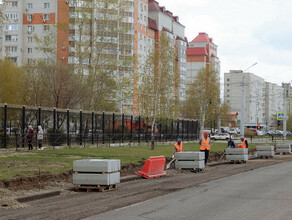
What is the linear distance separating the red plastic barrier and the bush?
49.1 feet

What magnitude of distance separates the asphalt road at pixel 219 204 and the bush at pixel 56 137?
1869 cm

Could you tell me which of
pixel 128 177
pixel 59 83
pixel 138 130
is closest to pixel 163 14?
pixel 59 83

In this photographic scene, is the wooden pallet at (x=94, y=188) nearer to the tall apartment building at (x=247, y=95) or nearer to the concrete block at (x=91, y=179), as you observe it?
the concrete block at (x=91, y=179)

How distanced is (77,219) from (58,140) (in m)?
25.0

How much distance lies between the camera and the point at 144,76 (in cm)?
3956


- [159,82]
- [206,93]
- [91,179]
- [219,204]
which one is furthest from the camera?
[206,93]

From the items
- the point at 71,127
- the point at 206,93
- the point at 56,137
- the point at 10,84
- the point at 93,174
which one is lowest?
the point at 93,174

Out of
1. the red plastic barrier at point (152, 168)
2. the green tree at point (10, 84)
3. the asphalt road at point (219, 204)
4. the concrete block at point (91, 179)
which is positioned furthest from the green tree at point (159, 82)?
the concrete block at point (91, 179)

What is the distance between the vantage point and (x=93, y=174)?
14930 millimetres

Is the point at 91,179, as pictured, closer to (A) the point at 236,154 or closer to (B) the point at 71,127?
(A) the point at 236,154

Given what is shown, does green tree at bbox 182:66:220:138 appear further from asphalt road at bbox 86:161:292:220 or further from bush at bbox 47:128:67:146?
asphalt road at bbox 86:161:292:220

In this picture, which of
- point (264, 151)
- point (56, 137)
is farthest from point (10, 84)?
point (264, 151)

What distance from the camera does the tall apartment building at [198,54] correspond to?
138 meters

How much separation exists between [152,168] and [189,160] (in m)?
4.06
